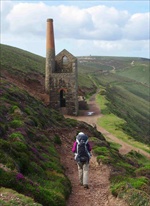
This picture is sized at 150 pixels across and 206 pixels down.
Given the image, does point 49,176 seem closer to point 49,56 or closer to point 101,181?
point 101,181

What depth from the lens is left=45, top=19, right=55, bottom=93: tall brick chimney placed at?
50562 mm

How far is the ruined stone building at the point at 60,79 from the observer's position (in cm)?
5012

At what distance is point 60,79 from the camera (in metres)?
50.3

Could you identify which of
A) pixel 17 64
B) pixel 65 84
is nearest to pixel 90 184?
pixel 65 84

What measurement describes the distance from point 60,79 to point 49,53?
183 inches

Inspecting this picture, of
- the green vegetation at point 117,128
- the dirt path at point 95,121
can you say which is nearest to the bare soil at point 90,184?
the dirt path at point 95,121

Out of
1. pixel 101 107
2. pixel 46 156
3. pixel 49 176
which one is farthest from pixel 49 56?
pixel 49 176

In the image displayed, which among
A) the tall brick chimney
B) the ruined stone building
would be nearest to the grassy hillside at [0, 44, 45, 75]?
the tall brick chimney

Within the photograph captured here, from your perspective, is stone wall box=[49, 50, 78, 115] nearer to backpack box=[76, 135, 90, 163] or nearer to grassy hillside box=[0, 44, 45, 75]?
grassy hillside box=[0, 44, 45, 75]

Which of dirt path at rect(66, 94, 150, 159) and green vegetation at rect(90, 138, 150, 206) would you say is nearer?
green vegetation at rect(90, 138, 150, 206)

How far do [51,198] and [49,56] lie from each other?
41.2m

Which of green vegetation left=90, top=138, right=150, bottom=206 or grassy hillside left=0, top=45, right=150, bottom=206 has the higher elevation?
grassy hillside left=0, top=45, right=150, bottom=206

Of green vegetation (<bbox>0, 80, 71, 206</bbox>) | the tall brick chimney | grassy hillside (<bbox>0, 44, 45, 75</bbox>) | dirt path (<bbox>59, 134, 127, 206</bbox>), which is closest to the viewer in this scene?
green vegetation (<bbox>0, 80, 71, 206</bbox>)

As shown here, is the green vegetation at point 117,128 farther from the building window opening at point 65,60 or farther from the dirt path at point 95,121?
the building window opening at point 65,60
